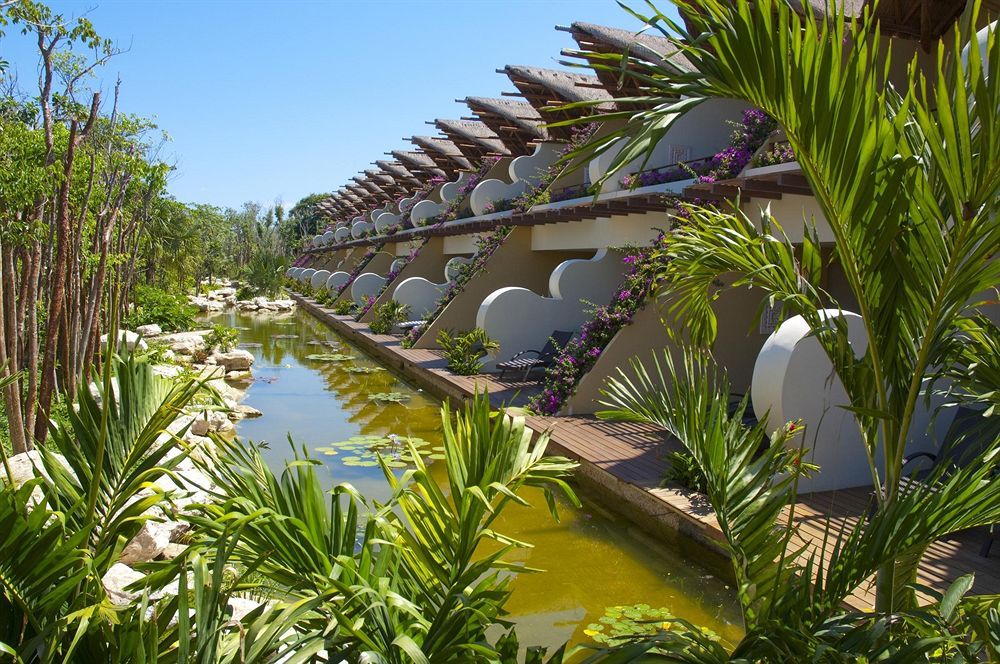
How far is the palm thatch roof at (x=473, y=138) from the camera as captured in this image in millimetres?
24766

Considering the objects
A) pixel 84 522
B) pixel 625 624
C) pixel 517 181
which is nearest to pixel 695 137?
pixel 517 181

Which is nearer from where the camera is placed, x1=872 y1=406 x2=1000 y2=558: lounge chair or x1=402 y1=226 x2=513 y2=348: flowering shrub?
x1=872 y1=406 x2=1000 y2=558: lounge chair

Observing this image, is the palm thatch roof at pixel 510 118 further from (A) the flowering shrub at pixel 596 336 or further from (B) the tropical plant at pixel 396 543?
(B) the tropical plant at pixel 396 543

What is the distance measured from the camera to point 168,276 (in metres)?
25.5

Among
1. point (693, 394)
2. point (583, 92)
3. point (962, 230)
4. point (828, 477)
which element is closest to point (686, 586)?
point (828, 477)

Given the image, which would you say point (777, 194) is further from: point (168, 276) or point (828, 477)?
point (168, 276)

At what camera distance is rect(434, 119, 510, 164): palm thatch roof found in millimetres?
24766

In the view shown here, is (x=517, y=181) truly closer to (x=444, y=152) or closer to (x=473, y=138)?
(x=473, y=138)

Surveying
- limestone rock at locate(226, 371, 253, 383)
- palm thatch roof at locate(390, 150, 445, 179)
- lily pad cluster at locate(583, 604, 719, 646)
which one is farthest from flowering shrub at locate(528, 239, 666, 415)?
palm thatch roof at locate(390, 150, 445, 179)

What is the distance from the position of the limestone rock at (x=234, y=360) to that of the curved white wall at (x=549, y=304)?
486cm

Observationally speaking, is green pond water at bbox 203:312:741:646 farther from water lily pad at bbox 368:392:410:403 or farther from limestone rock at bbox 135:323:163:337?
limestone rock at bbox 135:323:163:337

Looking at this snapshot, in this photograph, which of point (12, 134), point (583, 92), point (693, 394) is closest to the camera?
point (693, 394)

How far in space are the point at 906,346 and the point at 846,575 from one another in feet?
2.76

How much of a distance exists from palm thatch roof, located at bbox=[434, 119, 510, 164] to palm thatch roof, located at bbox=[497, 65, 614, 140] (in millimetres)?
4328
